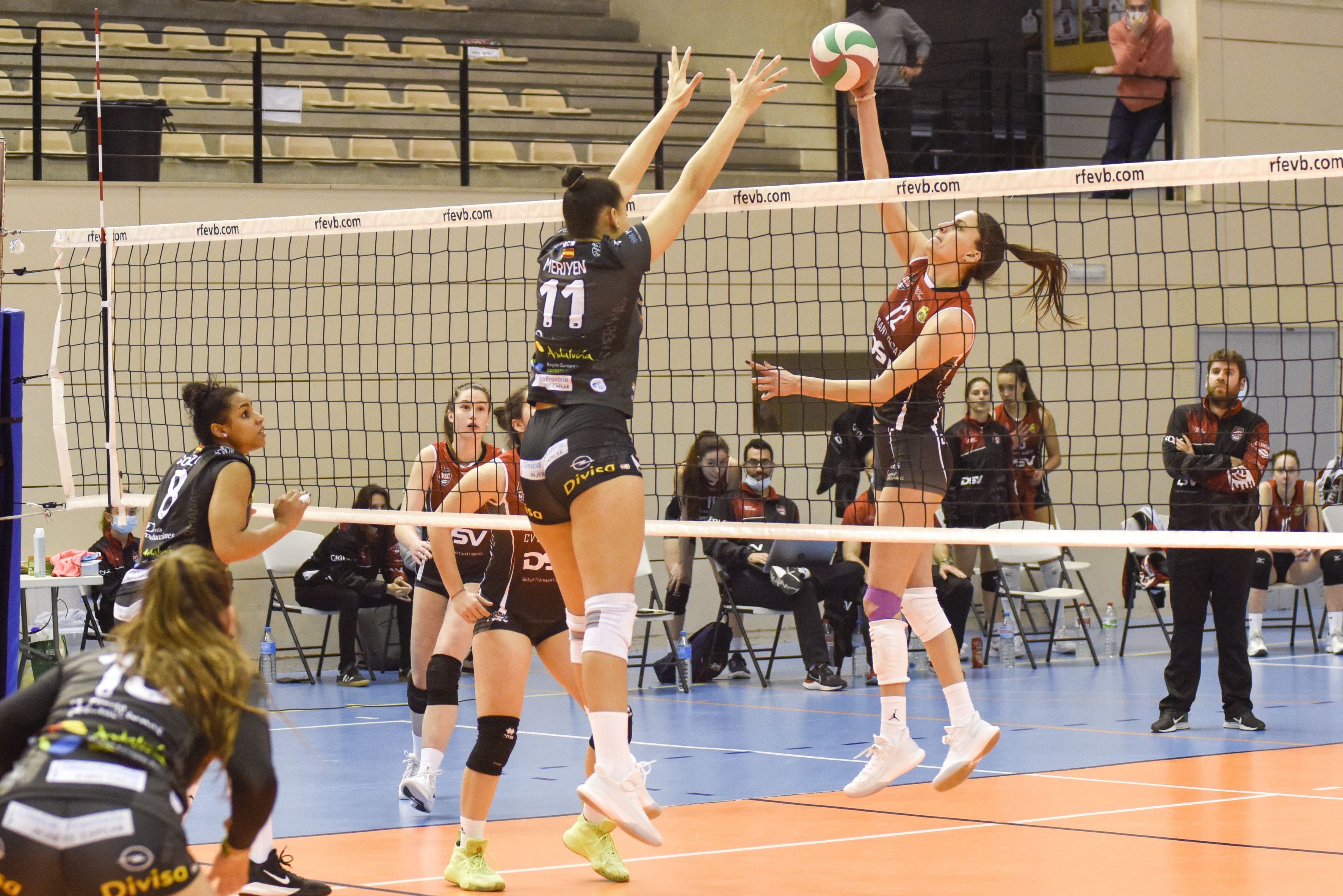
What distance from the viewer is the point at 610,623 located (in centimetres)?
423

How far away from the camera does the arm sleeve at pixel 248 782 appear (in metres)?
2.76

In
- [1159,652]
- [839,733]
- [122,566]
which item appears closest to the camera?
[839,733]

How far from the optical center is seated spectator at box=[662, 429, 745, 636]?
977 centimetres

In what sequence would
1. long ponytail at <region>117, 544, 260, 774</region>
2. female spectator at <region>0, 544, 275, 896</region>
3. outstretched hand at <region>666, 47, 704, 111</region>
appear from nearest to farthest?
female spectator at <region>0, 544, 275, 896</region>, long ponytail at <region>117, 544, 260, 774</region>, outstretched hand at <region>666, 47, 704, 111</region>

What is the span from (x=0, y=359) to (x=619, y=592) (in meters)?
3.00

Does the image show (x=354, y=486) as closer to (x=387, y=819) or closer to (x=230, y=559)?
(x=387, y=819)

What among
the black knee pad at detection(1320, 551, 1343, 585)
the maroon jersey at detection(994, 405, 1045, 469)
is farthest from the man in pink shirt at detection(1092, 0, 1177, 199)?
the black knee pad at detection(1320, 551, 1343, 585)

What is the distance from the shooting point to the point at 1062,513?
1328 centimetres

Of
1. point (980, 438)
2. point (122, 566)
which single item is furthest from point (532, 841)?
point (980, 438)

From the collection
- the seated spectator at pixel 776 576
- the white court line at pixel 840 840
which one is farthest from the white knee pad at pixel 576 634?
the seated spectator at pixel 776 576

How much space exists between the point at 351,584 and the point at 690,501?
222 cm

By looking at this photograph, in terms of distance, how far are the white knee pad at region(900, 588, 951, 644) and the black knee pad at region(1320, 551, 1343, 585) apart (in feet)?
21.4

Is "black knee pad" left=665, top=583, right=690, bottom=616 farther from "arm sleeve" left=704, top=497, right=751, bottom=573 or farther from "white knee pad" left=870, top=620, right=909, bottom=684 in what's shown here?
"white knee pad" left=870, top=620, right=909, bottom=684

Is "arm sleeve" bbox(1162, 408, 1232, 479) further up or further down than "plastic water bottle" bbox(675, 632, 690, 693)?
further up
